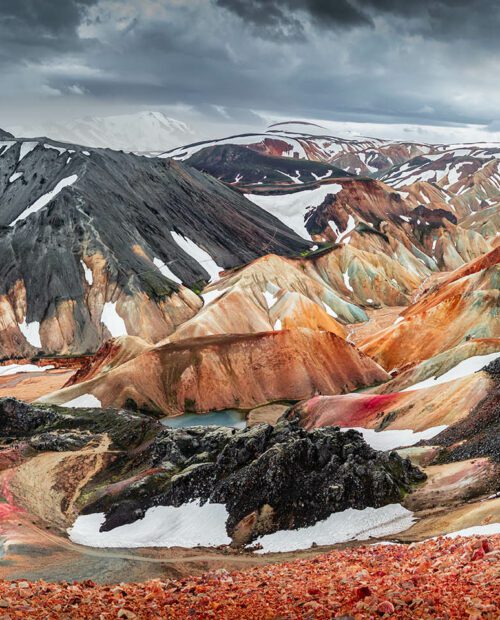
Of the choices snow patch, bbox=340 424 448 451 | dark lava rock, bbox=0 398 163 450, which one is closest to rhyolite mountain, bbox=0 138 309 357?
dark lava rock, bbox=0 398 163 450

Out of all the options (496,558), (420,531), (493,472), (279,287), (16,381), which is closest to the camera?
(496,558)

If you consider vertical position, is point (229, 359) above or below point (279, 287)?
below

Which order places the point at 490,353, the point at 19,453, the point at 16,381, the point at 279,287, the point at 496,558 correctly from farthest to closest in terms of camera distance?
1. the point at 279,287
2. the point at 16,381
3. the point at 490,353
4. the point at 19,453
5. the point at 496,558

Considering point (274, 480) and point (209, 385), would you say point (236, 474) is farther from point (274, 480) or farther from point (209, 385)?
point (209, 385)

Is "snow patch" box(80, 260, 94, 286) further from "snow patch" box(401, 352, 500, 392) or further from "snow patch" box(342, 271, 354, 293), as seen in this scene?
"snow patch" box(401, 352, 500, 392)

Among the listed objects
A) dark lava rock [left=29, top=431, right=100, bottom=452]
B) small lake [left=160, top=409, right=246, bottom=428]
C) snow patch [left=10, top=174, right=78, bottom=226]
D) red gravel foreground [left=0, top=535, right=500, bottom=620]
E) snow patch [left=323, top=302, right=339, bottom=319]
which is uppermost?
snow patch [left=10, top=174, right=78, bottom=226]

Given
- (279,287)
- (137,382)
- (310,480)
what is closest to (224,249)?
(279,287)

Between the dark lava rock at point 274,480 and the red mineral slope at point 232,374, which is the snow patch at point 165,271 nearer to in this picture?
the red mineral slope at point 232,374

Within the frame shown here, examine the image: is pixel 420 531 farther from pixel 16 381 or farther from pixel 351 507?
pixel 16 381
